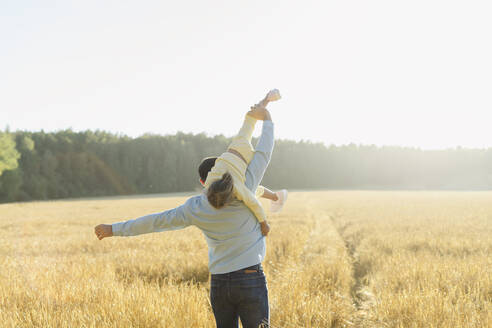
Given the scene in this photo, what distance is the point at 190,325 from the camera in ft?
11.4

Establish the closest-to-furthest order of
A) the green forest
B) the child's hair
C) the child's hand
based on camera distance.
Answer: the child's hair < the child's hand < the green forest

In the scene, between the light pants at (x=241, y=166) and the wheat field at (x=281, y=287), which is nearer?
the light pants at (x=241, y=166)

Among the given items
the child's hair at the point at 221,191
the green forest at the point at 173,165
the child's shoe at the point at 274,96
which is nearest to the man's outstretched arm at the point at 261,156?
the child's shoe at the point at 274,96

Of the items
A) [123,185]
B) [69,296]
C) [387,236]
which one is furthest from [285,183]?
[69,296]

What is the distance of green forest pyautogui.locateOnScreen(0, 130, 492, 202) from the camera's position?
5997 cm

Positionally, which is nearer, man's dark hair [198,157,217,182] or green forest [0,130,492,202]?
man's dark hair [198,157,217,182]

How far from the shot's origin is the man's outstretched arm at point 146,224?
2.47m

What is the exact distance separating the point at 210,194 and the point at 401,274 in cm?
431

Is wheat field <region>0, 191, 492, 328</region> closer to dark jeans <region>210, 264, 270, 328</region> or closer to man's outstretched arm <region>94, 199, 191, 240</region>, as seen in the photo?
dark jeans <region>210, 264, 270, 328</region>

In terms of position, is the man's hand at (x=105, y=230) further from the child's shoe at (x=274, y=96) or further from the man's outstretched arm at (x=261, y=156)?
the child's shoe at (x=274, y=96)

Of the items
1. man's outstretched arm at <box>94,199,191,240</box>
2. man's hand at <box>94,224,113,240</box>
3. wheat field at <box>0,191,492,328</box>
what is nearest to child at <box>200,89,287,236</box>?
man's outstretched arm at <box>94,199,191,240</box>

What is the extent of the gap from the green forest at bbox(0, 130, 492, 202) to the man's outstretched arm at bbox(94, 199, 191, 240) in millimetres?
56177

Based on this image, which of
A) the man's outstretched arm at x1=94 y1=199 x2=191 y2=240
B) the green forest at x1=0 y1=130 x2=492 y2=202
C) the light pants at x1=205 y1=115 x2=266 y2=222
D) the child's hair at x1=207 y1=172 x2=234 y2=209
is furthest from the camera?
the green forest at x1=0 y1=130 x2=492 y2=202

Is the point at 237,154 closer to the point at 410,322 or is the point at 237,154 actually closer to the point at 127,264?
the point at 410,322
